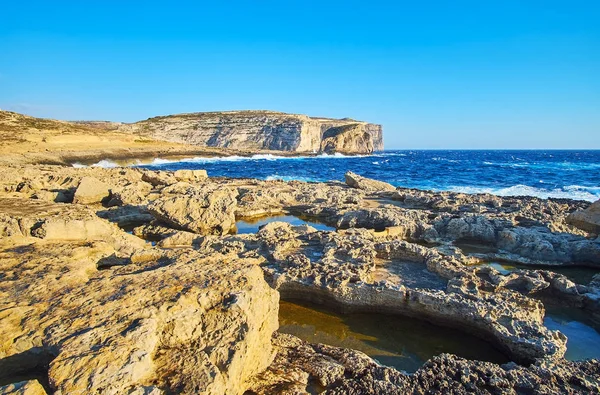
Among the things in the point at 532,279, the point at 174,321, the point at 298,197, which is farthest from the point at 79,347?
the point at 298,197

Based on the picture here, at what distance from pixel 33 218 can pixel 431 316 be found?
27.9 ft

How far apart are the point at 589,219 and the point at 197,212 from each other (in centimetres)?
1241

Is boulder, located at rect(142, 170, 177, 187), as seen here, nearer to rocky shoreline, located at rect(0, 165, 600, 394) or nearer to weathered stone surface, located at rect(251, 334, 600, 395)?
rocky shoreline, located at rect(0, 165, 600, 394)

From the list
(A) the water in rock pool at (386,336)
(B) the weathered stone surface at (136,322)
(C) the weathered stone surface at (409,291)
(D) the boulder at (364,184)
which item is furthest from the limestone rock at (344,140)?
(B) the weathered stone surface at (136,322)

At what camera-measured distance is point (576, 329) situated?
5.95 metres

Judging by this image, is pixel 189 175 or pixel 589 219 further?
pixel 189 175

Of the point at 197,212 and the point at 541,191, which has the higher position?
the point at 197,212

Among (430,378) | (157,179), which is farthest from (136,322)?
(157,179)

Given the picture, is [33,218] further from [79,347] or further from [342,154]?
[342,154]

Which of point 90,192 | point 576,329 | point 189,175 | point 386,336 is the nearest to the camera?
point 386,336

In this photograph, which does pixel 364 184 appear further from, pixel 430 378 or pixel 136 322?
pixel 136 322

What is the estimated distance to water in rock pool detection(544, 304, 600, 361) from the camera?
5279 millimetres

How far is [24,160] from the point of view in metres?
35.1

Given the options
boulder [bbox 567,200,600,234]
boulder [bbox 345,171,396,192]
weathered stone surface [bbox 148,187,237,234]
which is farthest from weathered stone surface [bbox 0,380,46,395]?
boulder [bbox 345,171,396,192]
